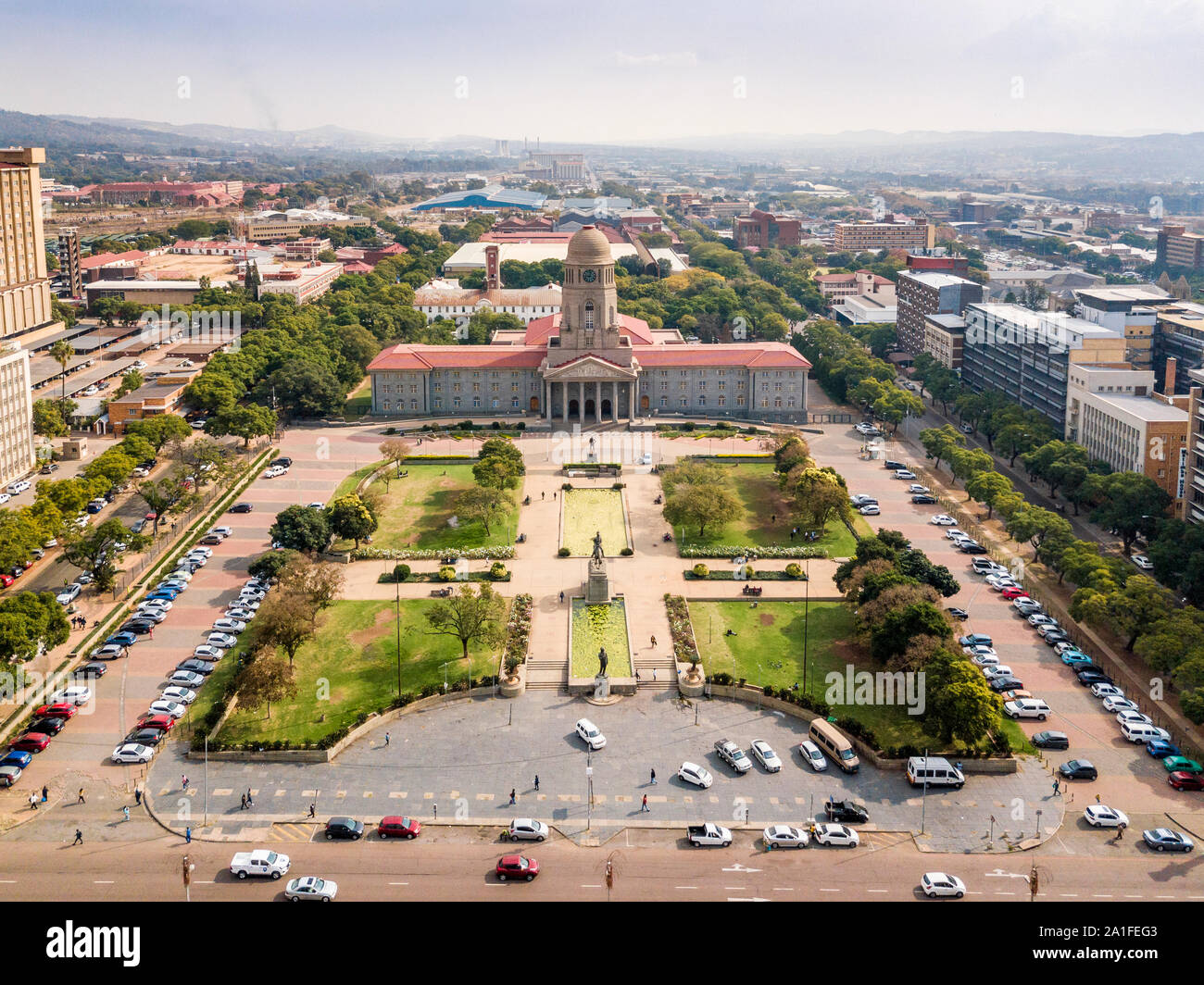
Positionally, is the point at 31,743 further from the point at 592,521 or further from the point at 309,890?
the point at 592,521

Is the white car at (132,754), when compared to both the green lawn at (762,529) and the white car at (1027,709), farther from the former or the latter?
the white car at (1027,709)

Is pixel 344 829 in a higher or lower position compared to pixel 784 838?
higher

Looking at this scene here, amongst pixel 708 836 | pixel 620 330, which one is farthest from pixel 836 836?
pixel 620 330

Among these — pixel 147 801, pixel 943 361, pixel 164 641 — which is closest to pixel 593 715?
pixel 147 801

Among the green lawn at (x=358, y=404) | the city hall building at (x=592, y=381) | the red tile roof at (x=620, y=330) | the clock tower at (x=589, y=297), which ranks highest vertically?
the clock tower at (x=589, y=297)

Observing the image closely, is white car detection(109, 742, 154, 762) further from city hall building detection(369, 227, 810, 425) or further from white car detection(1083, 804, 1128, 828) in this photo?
city hall building detection(369, 227, 810, 425)

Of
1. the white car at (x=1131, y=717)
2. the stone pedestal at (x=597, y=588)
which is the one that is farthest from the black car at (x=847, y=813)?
the stone pedestal at (x=597, y=588)
